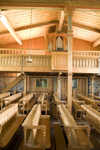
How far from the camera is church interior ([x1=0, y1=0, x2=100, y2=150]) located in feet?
11.1

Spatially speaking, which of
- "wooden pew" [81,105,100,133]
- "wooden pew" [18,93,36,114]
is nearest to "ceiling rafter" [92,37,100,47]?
"wooden pew" [18,93,36,114]

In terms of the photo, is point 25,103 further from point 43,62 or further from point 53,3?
point 53,3

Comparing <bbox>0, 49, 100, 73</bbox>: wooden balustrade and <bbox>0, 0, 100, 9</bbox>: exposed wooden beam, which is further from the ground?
<bbox>0, 0, 100, 9</bbox>: exposed wooden beam

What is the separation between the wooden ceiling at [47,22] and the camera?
9578mm

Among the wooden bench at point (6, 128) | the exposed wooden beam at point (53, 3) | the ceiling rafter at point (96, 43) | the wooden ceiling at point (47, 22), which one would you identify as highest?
the wooden ceiling at point (47, 22)

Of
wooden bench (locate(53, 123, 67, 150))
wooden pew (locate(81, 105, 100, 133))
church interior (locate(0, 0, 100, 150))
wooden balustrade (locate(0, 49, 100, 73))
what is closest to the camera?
wooden bench (locate(53, 123, 67, 150))

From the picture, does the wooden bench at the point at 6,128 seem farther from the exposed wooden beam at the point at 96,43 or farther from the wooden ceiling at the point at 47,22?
the exposed wooden beam at the point at 96,43

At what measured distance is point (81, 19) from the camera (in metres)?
11.2

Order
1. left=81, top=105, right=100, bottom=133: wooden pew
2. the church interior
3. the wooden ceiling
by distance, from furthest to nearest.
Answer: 1. the wooden ceiling
2. left=81, top=105, right=100, bottom=133: wooden pew
3. the church interior

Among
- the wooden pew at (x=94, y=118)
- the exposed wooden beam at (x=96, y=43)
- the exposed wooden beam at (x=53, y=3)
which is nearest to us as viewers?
the wooden pew at (x=94, y=118)

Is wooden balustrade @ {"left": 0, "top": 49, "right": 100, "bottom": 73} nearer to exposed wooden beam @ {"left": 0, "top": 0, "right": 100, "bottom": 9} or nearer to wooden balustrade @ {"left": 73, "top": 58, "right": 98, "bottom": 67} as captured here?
wooden balustrade @ {"left": 73, "top": 58, "right": 98, "bottom": 67}

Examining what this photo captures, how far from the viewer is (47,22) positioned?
1238cm

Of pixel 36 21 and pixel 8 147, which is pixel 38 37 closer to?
pixel 36 21


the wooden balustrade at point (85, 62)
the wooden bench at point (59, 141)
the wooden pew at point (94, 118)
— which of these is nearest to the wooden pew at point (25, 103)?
the wooden bench at point (59, 141)
